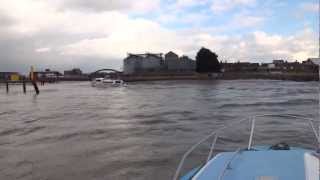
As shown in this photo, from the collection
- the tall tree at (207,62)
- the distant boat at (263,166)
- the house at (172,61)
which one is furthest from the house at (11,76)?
the distant boat at (263,166)

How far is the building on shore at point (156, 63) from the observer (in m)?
171

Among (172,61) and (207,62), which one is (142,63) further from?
(207,62)

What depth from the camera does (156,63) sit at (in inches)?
7082

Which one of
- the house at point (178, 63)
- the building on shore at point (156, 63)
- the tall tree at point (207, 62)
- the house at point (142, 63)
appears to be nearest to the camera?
the tall tree at point (207, 62)

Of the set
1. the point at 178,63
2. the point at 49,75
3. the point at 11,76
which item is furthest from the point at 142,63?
the point at 11,76

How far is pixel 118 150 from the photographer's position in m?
15.7

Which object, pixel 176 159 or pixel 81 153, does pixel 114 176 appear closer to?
pixel 176 159

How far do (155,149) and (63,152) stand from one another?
282cm

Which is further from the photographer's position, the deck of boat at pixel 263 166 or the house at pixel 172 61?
the house at pixel 172 61

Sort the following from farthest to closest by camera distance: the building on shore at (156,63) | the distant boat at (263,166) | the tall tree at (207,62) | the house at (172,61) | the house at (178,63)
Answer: the house at (172,61) < the building on shore at (156,63) < the house at (178,63) < the tall tree at (207,62) < the distant boat at (263,166)

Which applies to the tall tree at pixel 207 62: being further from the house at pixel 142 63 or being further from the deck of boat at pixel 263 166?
the deck of boat at pixel 263 166

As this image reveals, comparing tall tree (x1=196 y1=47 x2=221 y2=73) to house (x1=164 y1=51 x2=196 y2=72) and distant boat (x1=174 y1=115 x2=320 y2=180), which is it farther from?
distant boat (x1=174 y1=115 x2=320 y2=180)

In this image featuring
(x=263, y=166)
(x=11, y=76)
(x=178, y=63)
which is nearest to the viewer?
(x=263, y=166)

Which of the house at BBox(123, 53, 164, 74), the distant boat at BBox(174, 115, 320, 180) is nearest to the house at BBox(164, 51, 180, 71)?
the house at BBox(123, 53, 164, 74)
